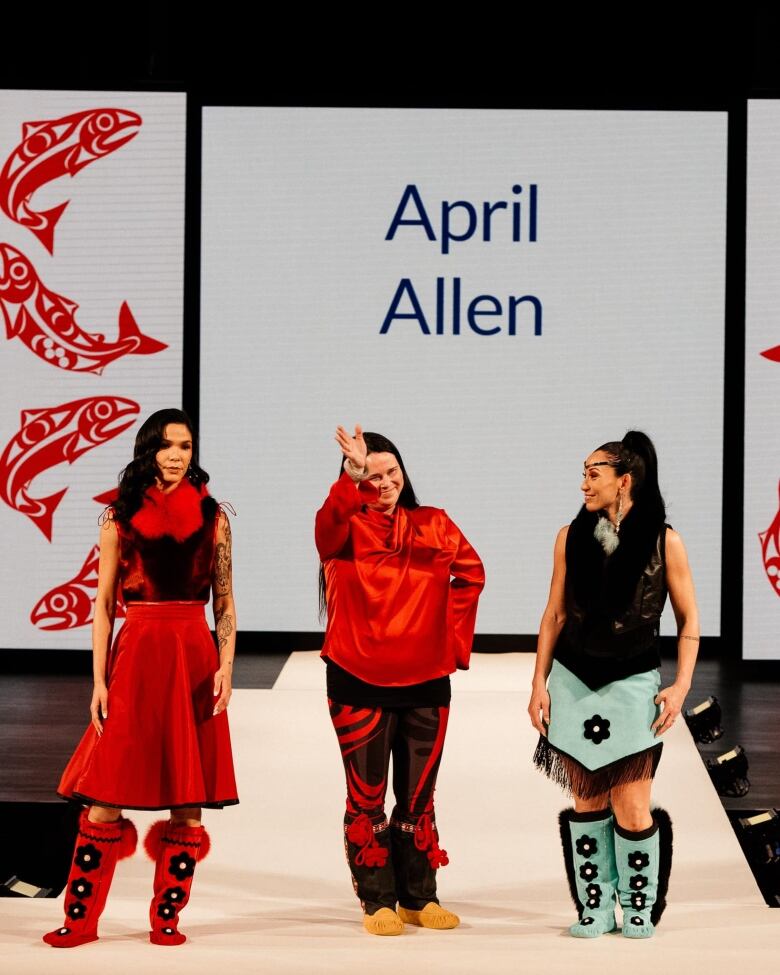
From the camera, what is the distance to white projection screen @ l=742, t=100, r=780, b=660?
685 cm

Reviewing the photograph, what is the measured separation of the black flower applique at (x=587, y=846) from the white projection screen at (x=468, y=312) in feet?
12.6

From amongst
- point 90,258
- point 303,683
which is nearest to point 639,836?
point 303,683

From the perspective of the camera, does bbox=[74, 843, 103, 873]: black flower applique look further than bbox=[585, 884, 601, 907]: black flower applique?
No

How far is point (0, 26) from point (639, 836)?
5.57 m

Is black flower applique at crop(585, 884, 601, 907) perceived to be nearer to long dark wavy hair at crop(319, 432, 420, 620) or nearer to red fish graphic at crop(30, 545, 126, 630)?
long dark wavy hair at crop(319, 432, 420, 620)

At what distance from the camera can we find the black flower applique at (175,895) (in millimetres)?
3242

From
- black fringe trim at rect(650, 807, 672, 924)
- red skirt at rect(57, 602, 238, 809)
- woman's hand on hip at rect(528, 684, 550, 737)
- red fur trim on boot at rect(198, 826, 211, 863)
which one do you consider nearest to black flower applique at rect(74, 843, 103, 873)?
red skirt at rect(57, 602, 238, 809)

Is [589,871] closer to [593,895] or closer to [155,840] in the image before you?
[593,895]

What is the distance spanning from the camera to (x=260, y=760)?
5203 millimetres

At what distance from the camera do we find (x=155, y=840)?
10.8 feet

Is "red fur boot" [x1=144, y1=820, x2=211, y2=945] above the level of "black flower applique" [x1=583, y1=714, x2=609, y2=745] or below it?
below

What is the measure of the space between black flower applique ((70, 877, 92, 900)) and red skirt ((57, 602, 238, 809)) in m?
0.17

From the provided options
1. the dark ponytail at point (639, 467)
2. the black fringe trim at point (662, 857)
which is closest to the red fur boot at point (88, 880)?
the black fringe trim at point (662, 857)

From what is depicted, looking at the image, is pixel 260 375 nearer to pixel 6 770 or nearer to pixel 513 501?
pixel 513 501
